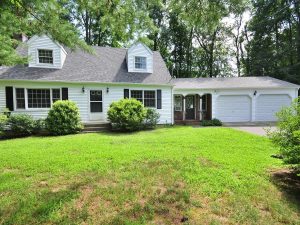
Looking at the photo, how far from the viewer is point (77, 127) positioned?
11.2 meters

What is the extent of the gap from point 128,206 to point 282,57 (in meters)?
26.3

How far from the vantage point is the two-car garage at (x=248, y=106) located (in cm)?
1656

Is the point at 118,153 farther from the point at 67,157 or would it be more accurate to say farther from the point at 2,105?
the point at 2,105

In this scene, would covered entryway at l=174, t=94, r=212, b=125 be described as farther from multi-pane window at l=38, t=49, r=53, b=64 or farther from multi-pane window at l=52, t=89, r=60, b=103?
multi-pane window at l=38, t=49, r=53, b=64

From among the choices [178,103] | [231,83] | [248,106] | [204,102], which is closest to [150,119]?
[178,103]

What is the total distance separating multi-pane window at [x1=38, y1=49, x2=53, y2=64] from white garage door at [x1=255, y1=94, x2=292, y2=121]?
15216mm

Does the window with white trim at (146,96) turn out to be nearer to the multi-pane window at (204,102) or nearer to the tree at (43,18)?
the multi-pane window at (204,102)

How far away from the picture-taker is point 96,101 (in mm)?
13523

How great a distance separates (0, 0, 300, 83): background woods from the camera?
4461 millimetres

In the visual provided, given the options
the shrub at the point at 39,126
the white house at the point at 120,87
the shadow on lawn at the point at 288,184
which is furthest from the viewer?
the white house at the point at 120,87

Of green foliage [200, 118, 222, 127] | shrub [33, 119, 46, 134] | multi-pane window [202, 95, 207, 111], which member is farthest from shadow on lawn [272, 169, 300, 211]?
multi-pane window [202, 95, 207, 111]

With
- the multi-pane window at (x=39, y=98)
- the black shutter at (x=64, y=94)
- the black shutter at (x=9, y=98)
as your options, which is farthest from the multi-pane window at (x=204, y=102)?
the black shutter at (x=9, y=98)

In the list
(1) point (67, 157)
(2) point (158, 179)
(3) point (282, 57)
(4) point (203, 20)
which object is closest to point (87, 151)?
(1) point (67, 157)

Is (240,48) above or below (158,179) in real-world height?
above
